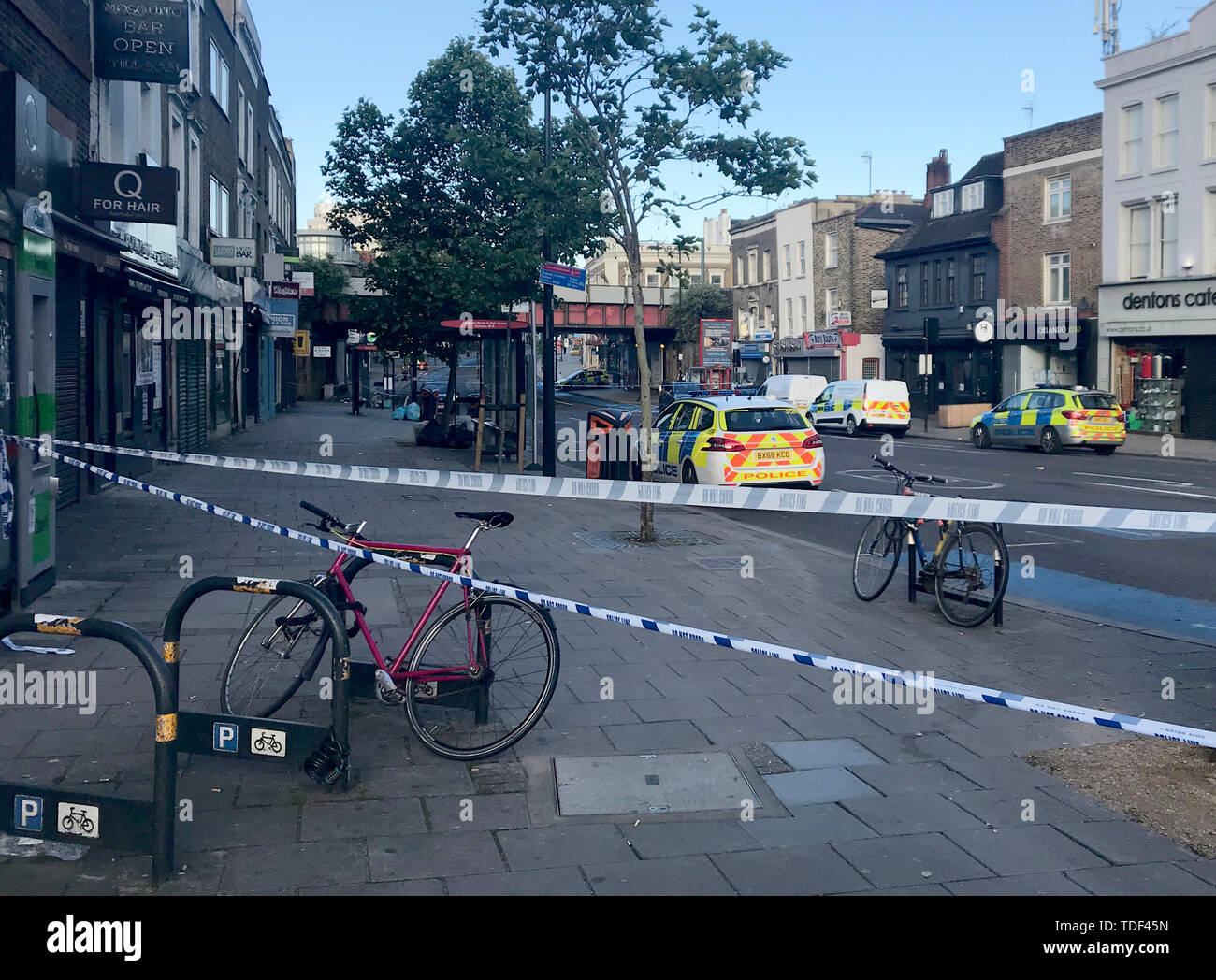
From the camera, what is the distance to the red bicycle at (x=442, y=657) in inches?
219

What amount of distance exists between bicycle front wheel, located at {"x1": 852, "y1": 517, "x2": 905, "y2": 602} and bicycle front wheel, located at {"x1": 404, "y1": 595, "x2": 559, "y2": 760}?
4253 millimetres

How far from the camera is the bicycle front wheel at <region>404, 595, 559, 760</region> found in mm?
5527

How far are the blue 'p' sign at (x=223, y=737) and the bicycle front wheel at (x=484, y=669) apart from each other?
96 cm

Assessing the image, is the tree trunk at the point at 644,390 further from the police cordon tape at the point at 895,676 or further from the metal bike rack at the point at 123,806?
the metal bike rack at the point at 123,806

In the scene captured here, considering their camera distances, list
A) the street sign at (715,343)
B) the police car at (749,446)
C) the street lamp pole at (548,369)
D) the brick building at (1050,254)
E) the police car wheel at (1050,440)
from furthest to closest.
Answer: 1. the street sign at (715,343)
2. the brick building at (1050,254)
3. the police car wheel at (1050,440)
4. the street lamp pole at (548,369)
5. the police car at (749,446)

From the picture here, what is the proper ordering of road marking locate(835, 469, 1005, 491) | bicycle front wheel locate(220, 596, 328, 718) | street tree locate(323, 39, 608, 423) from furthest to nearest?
street tree locate(323, 39, 608, 423) < road marking locate(835, 469, 1005, 491) < bicycle front wheel locate(220, 596, 328, 718)

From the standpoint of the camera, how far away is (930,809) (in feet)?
16.3

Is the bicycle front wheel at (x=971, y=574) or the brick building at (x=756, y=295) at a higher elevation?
the brick building at (x=756, y=295)

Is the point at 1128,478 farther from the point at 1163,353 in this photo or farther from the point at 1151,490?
the point at 1163,353

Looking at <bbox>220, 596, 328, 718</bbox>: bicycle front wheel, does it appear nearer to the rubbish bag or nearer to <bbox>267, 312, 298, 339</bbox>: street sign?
the rubbish bag

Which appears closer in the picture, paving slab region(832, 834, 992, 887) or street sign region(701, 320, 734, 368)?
paving slab region(832, 834, 992, 887)

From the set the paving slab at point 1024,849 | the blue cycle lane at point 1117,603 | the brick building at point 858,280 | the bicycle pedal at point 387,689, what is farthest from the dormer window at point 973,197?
the paving slab at point 1024,849

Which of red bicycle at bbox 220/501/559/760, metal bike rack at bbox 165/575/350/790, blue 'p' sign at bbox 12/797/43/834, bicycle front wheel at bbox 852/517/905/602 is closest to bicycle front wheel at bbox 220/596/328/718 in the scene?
red bicycle at bbox 220/501/559/760
